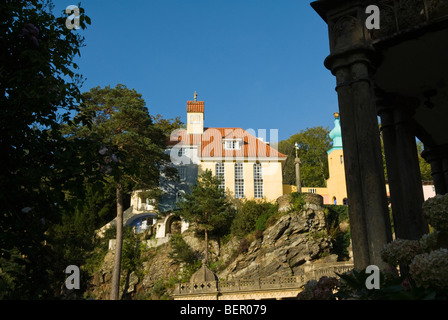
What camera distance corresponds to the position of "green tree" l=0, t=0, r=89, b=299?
18.0ft

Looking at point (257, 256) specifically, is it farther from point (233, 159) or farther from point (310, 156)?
point (310, 156)

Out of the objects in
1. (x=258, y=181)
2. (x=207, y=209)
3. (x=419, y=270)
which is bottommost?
(x=419, y=270)

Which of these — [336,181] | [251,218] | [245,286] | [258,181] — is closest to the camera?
[245,286]

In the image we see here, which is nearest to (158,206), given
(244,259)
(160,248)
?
(160,248)

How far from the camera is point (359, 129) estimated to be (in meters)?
6.51

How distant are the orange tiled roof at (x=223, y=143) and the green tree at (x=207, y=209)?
783 centimetres

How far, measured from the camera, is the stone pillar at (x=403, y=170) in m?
8.41

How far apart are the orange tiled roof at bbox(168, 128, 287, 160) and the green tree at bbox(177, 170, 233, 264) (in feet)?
25.7

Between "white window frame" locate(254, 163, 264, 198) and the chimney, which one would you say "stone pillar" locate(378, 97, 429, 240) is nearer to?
"white window frame" locate(254, 163, 264, 198)

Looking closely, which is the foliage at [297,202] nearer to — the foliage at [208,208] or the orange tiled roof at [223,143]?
the foliage at [208,208]

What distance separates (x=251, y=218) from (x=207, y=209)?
14.9 feet

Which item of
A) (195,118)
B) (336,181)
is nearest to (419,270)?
(195,118)

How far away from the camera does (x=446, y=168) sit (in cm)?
1189
